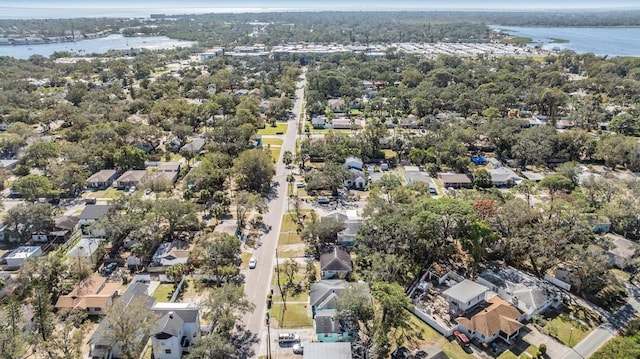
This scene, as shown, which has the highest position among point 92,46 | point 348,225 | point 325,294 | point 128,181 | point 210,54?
point 92,46

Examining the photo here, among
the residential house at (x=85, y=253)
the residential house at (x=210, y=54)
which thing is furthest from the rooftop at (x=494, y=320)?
the residential house at (x=210, y=54)

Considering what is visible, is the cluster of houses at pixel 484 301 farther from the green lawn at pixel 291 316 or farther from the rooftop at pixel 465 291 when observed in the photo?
the green lawn at pixel 291 316

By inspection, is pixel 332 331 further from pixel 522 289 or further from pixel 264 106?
pixel 264 106

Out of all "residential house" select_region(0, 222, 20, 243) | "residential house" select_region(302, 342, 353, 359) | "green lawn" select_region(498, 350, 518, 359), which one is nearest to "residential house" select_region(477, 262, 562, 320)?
"green lawn" select_region(498, 350, 518, 359)

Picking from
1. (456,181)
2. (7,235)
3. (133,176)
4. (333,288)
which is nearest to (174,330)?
(333,288)

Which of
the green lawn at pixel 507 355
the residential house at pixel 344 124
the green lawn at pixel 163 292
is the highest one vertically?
the residential house at pixel 344 124

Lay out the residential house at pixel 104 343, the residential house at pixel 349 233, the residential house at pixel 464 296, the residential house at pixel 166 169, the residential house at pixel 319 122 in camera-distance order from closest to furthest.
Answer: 1. the residential house at pixel 104 343
2. the residential house at pixel 464 296
3. the residential house at pixel 349 233
4. the residential house at pixel 166 169
5. the residential house at pixel 319 122
